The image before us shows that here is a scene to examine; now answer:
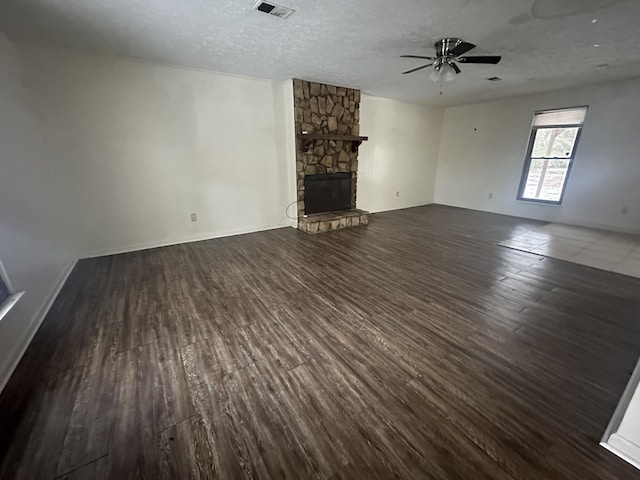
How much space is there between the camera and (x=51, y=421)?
1385mm

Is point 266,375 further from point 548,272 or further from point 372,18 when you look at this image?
point 548,272

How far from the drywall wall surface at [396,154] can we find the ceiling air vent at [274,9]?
3.54 metres

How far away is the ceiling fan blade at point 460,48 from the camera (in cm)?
274

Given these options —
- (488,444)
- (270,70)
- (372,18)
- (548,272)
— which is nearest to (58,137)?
(270,70)

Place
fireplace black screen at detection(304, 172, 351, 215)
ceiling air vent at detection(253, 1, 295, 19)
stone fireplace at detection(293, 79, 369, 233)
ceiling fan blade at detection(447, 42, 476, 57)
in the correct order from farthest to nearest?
fireplace black screen at detection(304, 172, 351, 215) → stone fireplace at detection(293, 79, 369, 233) → ceiling fan blade at detection(447, 42, 476, 57) → ceiling air vent at detection(253, 1, 295, 19)

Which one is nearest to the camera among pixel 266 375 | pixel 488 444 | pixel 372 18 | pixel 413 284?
pixel 488 444

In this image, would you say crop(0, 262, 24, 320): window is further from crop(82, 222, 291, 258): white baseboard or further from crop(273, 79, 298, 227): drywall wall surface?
crop(273, 79, 298, 227): drywall wall surface

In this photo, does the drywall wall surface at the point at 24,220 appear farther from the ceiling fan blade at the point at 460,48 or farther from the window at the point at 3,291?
the ceiling fan blade at the point at 460,48

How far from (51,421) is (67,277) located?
2.26 meters

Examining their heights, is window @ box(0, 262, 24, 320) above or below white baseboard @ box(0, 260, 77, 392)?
above

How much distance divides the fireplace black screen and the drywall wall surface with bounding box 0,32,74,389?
348 cm

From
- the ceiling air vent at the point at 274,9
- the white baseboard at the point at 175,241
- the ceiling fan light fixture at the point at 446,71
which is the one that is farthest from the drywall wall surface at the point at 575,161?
the ceiling air vent at the point at 274,9

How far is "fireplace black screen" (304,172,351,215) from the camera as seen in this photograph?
16.4 ft

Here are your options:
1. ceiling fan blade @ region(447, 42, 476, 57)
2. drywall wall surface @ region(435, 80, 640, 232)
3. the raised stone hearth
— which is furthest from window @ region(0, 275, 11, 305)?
drywall wall surface @ region(435, 80, 640, 232)
